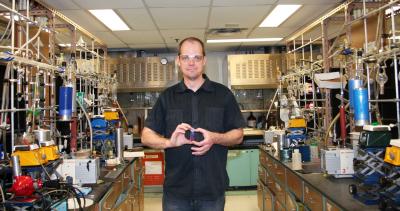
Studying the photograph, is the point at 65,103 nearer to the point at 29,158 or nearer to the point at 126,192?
the point at 29,158

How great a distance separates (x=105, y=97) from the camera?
4082 mm

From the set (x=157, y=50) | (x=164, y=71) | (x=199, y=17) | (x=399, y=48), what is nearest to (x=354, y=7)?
(x=399, y=48)

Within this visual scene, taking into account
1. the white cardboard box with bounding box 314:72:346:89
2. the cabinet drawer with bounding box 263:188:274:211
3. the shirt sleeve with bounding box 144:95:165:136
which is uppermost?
the white cardboard box with bounding box 314:72:346:89

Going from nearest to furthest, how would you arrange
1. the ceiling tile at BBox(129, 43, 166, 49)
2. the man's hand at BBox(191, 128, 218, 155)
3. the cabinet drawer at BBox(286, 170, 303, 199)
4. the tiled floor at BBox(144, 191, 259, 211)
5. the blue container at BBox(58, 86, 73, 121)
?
1. the man's hand at BBox(191, 128, 218, 155)
2. the blue container at BBox(58, 86, 73, 121)
3. the cabinet drawer at BBox(286, 170, 303, 199)
4. the tiled floor at BBox(144, 191, 259, 211)
5. the ceiling tile at BBox(129, 43, 166, 49)

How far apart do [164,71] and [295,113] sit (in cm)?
309

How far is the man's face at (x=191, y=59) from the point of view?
5.82 ft

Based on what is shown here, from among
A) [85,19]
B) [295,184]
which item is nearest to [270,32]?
[85,19]

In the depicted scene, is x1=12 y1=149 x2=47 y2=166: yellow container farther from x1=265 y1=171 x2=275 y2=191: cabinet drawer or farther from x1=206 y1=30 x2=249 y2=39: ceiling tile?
x1=206 y1=30 x2=249 y2=39: ceiling tile

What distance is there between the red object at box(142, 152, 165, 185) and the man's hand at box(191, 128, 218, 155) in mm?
3934

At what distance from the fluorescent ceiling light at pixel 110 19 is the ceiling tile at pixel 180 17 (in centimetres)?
45

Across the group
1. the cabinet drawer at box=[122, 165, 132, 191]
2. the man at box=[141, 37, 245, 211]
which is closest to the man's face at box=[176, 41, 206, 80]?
the man at box=[141, 37, 245, 211]

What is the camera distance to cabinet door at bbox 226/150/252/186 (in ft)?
17.6

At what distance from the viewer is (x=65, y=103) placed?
2.42m

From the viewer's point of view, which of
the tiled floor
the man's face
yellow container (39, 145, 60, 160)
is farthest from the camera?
the tiled floor
